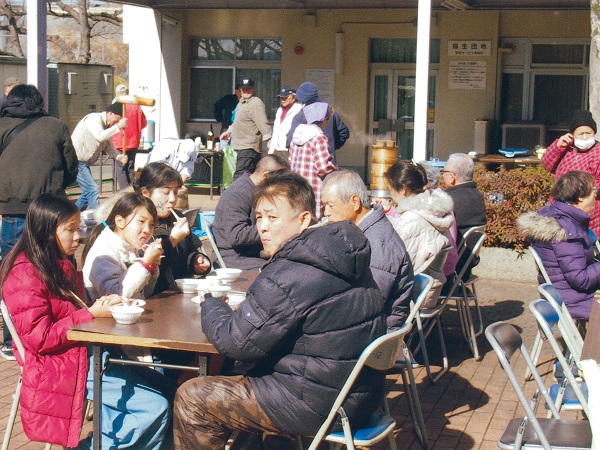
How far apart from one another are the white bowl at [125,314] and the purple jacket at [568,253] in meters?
2.90

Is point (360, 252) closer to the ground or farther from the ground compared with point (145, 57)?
closer to the ground

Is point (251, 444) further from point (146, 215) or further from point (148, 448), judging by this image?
point (146, 215)

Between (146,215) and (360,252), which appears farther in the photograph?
(146,215)

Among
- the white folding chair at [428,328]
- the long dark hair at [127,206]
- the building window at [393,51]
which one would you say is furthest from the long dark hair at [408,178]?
the building window at [393,51]

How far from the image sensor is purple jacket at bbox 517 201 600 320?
18.9ft

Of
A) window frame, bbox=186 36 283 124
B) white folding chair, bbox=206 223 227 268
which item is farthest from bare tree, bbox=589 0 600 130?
window frame, bbox=186 36 283 124

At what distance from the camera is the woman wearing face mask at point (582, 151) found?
25.4 ft

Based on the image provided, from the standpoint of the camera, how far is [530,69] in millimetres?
14953

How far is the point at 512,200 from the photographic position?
909 centimetres

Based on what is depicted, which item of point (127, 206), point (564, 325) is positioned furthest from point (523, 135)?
point (127, 206)

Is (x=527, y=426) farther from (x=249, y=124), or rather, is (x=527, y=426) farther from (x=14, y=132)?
(x=249, y=124)

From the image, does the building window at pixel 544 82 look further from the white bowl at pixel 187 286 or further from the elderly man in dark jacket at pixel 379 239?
the white bowl at pixel 187 286

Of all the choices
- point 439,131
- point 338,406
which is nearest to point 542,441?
point 338,406

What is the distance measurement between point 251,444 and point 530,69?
11537 millimetres
